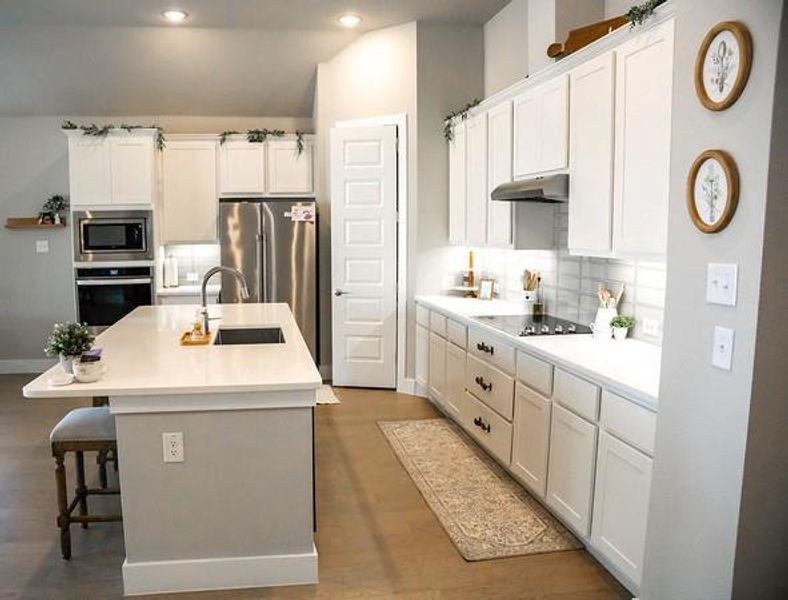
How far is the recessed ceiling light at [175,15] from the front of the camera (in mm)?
5027

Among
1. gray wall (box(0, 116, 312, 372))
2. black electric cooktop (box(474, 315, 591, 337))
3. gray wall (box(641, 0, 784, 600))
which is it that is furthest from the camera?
gray wall (box(0, 116, 312, 372))

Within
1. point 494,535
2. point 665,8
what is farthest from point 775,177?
point 494,535

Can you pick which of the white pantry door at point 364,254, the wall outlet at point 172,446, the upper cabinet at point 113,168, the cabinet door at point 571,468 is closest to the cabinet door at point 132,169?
the upper cabinet at point 113,168

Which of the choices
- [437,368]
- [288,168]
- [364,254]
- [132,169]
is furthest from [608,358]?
[132,169]

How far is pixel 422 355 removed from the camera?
5.41 metres

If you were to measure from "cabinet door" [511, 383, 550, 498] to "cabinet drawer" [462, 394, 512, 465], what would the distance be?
103 mm

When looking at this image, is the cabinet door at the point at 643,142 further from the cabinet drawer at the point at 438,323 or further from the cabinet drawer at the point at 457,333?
the cabinet drawer at the point at 438,323

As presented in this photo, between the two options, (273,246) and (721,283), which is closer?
(721,283)

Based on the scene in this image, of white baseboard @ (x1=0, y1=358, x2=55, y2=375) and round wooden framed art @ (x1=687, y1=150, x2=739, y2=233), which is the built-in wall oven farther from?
round wooden framed art @ (x1=687, y1=150, x2=739, y2=233)

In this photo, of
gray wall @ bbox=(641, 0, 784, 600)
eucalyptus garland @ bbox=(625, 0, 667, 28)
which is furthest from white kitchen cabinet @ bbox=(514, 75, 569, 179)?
gray wall @ bbox=(641, 0, 784, 600)

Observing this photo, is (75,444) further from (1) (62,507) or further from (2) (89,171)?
(2) (89,171)

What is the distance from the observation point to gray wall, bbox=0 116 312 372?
21.2ft

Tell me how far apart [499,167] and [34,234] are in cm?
495

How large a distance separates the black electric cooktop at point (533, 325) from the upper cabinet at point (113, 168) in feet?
12.5
